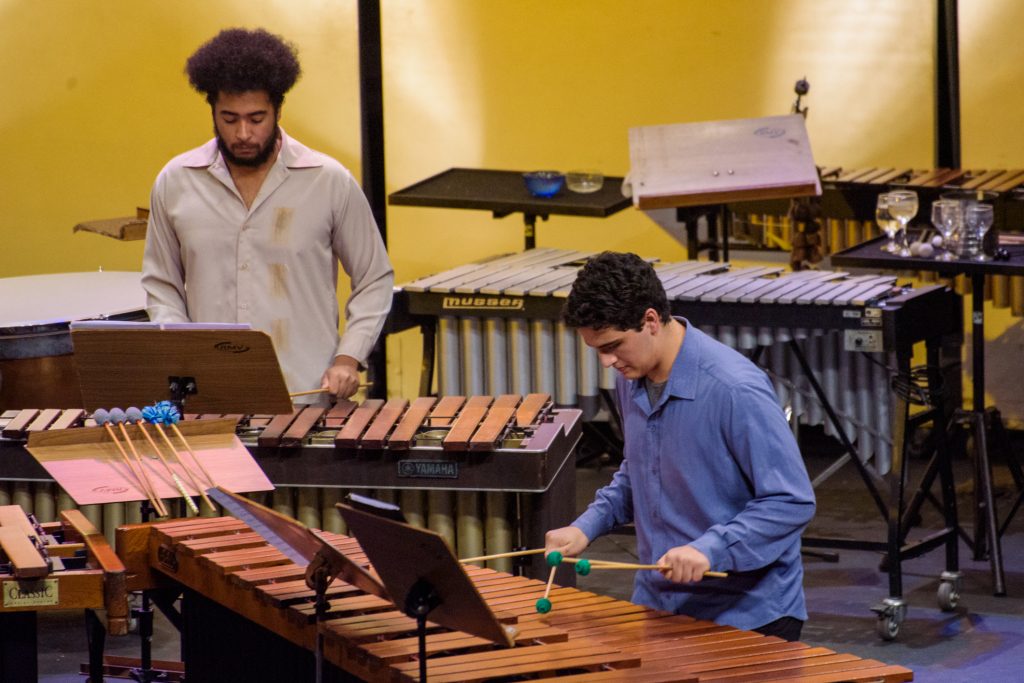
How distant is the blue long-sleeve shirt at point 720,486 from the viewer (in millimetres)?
3547

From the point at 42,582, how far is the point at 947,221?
3582mm

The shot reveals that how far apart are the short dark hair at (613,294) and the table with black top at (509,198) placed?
367 centimetres

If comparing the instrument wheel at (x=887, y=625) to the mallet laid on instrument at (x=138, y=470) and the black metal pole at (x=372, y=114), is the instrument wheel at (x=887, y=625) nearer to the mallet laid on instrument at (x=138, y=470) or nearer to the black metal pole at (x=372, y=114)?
the mallet laid on instrument at (x=138, y=470)

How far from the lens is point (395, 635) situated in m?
3.46

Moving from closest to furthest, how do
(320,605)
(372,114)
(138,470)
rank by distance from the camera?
(320,605) < (138,470) < (372,114)

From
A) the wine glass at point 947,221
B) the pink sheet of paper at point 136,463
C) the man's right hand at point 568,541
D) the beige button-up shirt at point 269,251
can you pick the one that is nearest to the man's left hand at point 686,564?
the man's right hand at point 568,541

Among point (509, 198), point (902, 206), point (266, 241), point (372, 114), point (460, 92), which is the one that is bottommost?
point (266, 241)

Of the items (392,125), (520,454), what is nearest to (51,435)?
(520,454)

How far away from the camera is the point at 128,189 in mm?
8930

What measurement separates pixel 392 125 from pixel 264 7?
2.95ft

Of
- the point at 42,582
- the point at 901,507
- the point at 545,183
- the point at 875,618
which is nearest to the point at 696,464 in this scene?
the point at 42,582

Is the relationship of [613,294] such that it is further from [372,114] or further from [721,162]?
[372,114]

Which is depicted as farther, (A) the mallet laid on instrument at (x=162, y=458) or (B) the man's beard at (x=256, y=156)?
(B) the man's beard at (x=256, y=156)

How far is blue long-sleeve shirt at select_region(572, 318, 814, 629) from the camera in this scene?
3.55m
